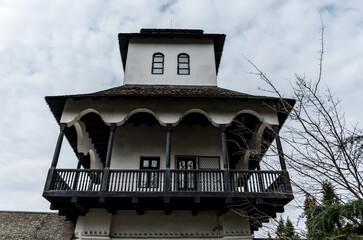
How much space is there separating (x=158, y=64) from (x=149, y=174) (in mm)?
8283

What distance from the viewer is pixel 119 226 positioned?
13312mm

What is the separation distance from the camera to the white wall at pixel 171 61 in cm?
1825

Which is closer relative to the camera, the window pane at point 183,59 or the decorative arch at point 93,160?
the decorative arch at point 93,160

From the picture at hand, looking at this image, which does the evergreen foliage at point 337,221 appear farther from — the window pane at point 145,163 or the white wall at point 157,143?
the window pane at point 145,163

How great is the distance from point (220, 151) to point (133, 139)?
4263 mm

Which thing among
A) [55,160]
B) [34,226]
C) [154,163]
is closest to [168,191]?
[154,163]

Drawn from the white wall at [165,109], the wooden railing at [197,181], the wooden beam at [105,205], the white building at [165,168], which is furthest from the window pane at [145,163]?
the wooden beam at [105,205]

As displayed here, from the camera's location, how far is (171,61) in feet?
62.4

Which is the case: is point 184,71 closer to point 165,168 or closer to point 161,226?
point 165,168

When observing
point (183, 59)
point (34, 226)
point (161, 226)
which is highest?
point (183, 59)

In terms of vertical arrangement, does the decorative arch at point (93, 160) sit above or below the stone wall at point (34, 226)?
above

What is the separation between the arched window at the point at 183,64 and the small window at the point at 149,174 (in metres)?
5.92

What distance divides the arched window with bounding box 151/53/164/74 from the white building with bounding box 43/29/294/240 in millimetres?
863

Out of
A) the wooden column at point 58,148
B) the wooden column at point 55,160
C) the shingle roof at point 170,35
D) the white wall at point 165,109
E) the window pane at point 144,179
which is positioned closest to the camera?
the wooden column at point 55,160
